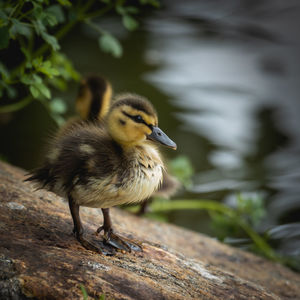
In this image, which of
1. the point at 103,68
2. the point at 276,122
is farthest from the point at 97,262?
the point at 103,68

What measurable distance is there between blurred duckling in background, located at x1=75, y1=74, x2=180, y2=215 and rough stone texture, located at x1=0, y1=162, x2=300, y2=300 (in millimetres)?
592

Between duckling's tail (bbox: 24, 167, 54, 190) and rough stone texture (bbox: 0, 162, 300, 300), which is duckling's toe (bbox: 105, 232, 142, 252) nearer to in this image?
rough stone texture (bbox: 0, 162, 300, 300)

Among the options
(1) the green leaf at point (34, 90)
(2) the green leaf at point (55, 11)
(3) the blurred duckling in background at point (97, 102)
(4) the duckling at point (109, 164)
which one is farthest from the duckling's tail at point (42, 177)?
(3) the blurred duckling in background at point (97, 102)

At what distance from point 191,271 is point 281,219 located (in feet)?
6.66

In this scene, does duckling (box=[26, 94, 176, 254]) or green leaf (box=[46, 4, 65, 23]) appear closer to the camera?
duckling (box=[26, 94, 176, 254])

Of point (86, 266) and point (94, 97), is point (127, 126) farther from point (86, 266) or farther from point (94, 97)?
point (94, 97)

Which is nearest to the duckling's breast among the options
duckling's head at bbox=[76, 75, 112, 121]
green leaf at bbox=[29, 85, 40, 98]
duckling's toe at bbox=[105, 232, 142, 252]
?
duckling's toe at bbox=[105, 232, 142, 252]

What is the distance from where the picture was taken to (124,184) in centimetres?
204

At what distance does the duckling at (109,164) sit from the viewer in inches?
79.7

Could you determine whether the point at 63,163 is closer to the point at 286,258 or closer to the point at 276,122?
the point at 286,258

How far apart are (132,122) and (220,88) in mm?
3950

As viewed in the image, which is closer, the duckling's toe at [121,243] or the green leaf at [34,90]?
the duckling's toe at [121,243]

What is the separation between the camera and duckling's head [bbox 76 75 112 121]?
12.0 ft

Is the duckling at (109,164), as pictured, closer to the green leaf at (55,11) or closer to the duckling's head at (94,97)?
the green leaf at (55,11)
